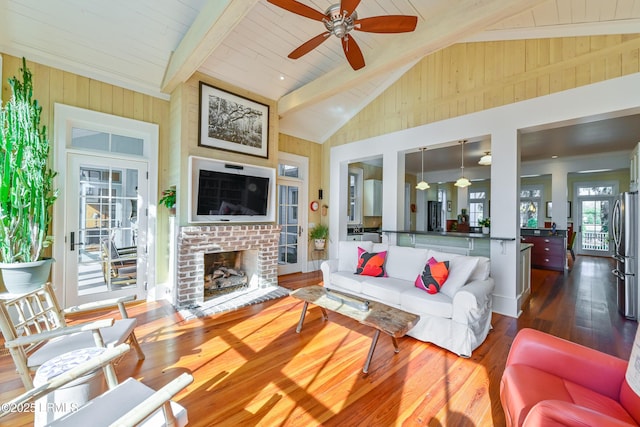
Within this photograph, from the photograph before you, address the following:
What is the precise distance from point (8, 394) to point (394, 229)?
15.3 feet

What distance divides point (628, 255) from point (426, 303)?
2.90 m

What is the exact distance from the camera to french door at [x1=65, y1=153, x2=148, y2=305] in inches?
134

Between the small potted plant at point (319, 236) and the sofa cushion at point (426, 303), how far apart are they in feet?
9.60

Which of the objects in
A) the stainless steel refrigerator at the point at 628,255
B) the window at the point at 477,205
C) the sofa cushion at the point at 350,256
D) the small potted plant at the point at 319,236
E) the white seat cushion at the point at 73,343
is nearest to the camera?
the white seat cushion at the point at 73,343

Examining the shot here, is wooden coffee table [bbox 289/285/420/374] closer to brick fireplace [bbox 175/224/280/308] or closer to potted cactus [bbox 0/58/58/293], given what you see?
brick fireplace [bbox 175/224/280/308]

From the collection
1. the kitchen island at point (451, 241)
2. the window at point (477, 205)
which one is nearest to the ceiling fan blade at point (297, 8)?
the kitchen island at point (451, 241)

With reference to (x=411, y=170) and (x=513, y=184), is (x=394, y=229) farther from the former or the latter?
(x=411, y=170)

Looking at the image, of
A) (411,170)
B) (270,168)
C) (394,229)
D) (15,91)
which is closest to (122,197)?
(15,91)

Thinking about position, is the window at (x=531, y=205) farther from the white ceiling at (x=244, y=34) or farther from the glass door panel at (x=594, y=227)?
the white ceiling at (x=244, y=34)

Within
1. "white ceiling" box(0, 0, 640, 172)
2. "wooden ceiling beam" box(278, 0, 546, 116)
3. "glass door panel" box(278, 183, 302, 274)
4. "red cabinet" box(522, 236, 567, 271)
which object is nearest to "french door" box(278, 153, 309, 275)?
"glass door panel" box(278, 183, 302, 274)

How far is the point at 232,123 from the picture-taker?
13.4ft

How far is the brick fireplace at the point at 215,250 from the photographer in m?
3.66

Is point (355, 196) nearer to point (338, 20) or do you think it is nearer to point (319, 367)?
point (338, 20)

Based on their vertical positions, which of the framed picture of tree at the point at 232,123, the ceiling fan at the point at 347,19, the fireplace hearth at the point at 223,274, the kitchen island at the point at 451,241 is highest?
the ceiling fan at the point at 347,19
